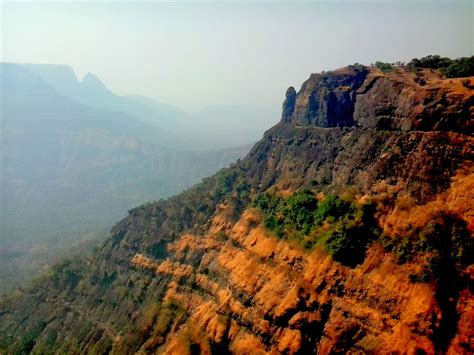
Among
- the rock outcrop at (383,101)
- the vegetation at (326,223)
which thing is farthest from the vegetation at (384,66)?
the vegetation at (326,223)

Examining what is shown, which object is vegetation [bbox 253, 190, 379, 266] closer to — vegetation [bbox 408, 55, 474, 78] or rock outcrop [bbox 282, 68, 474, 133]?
rock outcrop [bbox 282, 68, 474, 133]

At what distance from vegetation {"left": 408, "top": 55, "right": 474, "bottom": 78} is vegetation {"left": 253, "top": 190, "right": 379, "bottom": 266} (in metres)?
20.3

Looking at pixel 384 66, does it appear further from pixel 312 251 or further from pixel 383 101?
pixel 312 251

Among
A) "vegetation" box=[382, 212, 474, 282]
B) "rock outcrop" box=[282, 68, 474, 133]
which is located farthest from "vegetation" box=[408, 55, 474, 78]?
"vegetation" box=[382, 212, 474, 282]

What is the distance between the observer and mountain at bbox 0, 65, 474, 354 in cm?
4322

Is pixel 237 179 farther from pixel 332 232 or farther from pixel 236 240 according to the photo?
pixel 332 232

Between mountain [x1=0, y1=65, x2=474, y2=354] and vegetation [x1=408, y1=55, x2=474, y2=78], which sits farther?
vegetation [x1=408, y1=55, x2=474, y2=78]

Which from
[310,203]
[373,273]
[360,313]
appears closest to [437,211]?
[373,273]

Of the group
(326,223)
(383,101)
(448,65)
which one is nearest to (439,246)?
(326,223)

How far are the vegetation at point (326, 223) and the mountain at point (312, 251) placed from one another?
20cm

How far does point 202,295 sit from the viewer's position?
61844mm

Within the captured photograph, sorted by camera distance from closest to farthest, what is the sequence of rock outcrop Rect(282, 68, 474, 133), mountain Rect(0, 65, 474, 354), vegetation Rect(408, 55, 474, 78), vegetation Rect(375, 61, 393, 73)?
mountain Rect(0, 65, 474, 354)
rock outcrop Rect(282, 68, 474, 133)
vegetation Rect(408, 55, 474, 78)
vegetation Rect(375, 61, 393, 73)

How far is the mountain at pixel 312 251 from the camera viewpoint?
4322 centimetres

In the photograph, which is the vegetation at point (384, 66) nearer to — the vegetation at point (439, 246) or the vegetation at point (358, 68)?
the vegetation at point (358, 68)
